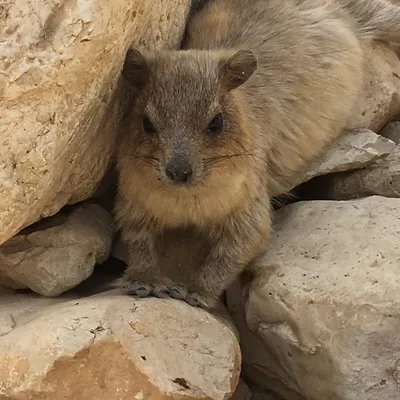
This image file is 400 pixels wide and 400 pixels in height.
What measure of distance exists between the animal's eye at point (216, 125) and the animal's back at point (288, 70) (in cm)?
43

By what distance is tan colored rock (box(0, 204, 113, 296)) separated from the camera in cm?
329

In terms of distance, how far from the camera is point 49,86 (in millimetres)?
2836

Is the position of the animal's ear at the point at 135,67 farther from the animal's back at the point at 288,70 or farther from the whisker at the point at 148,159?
the animal's back at the point at 288,70

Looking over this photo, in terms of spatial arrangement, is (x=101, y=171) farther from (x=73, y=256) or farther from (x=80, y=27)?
(x=80, y=27)

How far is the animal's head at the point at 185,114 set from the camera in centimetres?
323

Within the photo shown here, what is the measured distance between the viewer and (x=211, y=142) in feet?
10.8

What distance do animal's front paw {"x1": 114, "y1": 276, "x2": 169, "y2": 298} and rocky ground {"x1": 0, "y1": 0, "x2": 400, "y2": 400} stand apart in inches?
3.4

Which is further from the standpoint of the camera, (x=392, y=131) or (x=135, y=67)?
(x=392, y=131)

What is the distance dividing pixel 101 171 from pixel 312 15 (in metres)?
1.59

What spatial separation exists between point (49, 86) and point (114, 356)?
993mm

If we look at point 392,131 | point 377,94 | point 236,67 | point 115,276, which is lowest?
point 115,276

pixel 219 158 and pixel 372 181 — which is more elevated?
pixel 219 158

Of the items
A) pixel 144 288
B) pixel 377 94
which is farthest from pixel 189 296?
pixel 377 94

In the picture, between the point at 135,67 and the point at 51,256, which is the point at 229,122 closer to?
the point at 135,67
